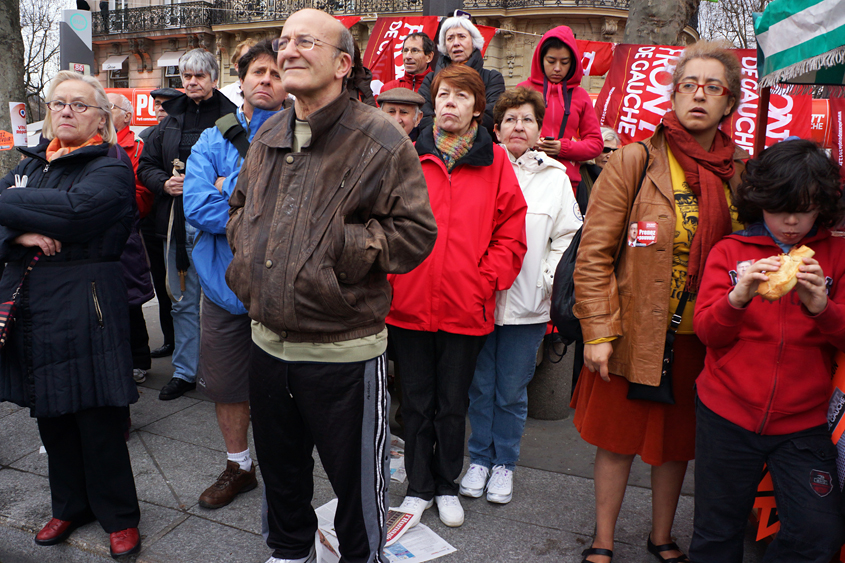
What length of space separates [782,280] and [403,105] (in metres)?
2.74

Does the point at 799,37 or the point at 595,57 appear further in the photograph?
the point at 595,57

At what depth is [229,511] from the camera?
129 inches

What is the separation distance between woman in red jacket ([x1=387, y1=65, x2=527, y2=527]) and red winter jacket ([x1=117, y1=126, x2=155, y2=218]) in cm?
265

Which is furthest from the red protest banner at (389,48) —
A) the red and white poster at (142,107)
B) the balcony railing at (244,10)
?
the balcony railing at (244,10)

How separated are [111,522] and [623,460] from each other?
2296mm

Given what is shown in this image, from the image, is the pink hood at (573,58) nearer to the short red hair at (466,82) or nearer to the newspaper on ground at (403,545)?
the short red hair at (466,82)

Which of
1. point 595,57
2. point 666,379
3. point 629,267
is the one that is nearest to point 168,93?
point 629,267

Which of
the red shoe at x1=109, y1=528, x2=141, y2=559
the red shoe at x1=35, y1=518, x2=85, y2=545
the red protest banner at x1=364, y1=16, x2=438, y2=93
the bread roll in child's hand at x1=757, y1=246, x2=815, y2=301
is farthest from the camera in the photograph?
the red protest banner at x1=364, y1=16, x2=438, y2=93

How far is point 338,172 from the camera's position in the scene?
2.25 metres

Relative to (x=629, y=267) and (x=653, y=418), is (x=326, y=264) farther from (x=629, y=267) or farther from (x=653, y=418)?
(x=653, y=418)

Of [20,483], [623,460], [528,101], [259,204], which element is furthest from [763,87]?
[20,483]

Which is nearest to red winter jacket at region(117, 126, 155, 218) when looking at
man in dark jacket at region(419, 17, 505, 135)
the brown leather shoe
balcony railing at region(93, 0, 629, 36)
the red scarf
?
man in dark jacket at region(419, 17, 505, 135)

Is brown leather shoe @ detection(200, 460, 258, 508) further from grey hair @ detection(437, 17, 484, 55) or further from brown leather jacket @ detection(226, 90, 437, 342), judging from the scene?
grey hair @ detection(437, 17, 484, 55)

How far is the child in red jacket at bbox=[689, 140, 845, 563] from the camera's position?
2.19 metres
